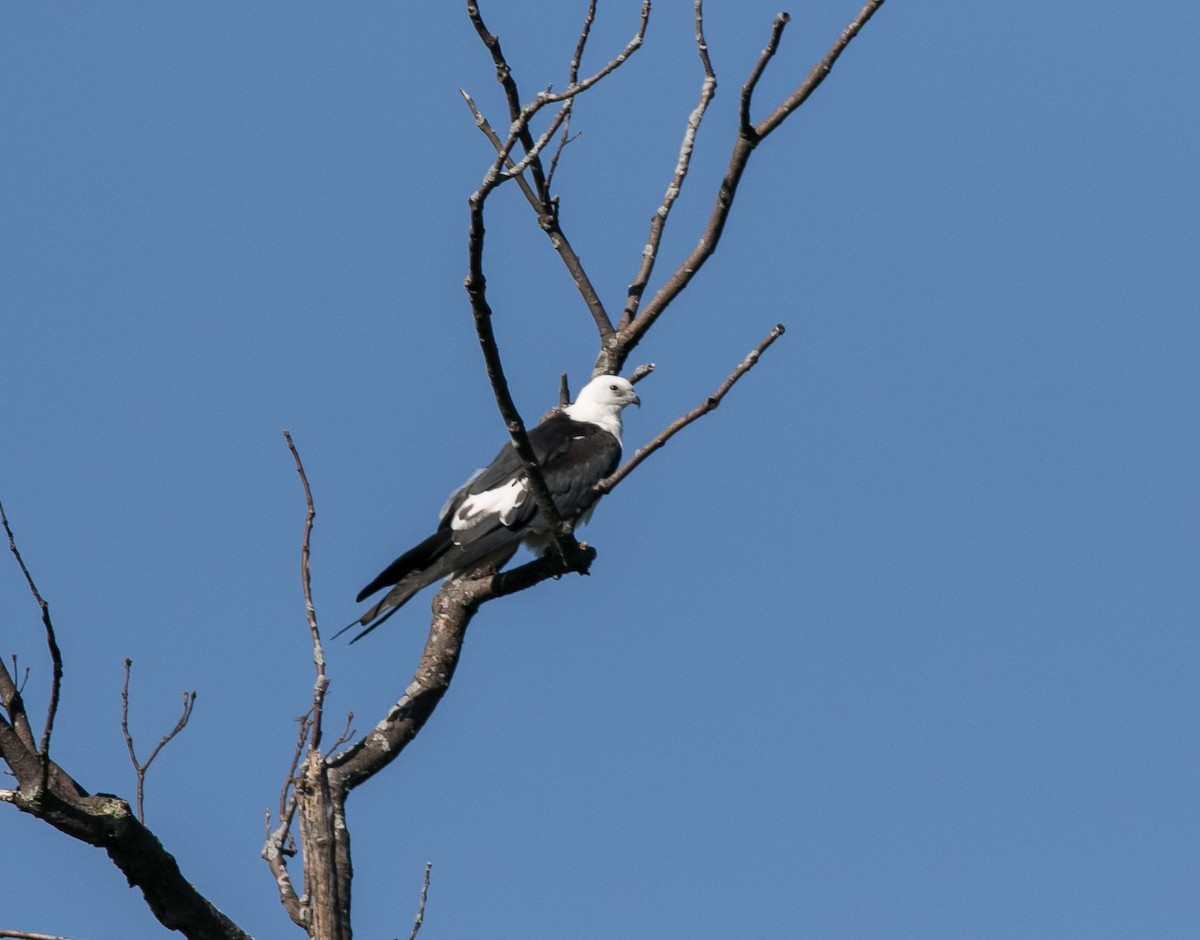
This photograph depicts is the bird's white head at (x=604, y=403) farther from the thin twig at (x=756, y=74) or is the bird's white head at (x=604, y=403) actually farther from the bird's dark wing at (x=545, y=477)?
the thin twig at (x=756, y=74)

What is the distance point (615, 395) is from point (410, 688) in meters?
2.29

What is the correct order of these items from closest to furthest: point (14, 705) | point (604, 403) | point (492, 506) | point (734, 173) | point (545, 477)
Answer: point (14, 705)
point (734, 173)
point (545, 477)
point (492, 506)
point (604, 403)

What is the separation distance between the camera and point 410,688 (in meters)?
4.50

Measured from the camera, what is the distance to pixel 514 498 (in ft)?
19.3

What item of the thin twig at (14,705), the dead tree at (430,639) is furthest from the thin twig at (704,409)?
the thin twig at (14,705)

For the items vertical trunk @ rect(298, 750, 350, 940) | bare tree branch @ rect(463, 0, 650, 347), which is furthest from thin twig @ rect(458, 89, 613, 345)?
vertical trunk @ rect(298, 750, 350, 940)

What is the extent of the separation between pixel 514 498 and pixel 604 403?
79 cm

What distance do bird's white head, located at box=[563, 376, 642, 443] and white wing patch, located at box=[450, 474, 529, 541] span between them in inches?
21.7

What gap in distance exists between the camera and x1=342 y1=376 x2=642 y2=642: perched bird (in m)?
5.55

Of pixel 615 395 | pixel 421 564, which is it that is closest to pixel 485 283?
pixel 421 564

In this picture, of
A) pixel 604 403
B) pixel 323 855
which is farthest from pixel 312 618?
pixel 604 403

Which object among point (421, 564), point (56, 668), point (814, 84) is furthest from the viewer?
point (421, 564)

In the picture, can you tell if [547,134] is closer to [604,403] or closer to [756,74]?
[756,74]

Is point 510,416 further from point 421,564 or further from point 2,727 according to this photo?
point 421,564
